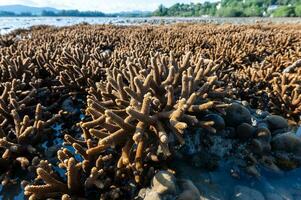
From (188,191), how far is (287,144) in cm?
139

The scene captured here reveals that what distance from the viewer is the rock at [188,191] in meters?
2.45

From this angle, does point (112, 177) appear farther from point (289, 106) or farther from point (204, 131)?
point (289, 106)

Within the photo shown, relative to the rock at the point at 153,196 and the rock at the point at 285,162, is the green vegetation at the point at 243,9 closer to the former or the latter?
the rock at the point at 285,162

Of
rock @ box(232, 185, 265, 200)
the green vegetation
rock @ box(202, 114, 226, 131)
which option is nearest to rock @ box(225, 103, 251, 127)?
rock @ box(202, 114, 226, 131)

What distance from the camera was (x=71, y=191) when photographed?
2617 millimetres

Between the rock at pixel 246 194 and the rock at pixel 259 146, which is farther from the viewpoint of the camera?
the rock at pixel 259 146

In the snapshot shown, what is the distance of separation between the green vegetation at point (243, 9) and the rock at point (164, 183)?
79.2 meters

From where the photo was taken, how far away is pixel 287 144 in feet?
10.8

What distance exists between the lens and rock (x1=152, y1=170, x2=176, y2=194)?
2453mm

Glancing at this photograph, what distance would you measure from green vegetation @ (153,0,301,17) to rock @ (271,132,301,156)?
7792 cm

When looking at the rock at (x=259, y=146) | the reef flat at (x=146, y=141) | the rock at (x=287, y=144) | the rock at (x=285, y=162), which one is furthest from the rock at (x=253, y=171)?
the rock at (x=287, y=144)

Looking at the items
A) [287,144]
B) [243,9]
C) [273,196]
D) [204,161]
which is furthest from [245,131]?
[243,9]

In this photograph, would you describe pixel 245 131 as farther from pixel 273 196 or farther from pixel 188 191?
pixel 188 191

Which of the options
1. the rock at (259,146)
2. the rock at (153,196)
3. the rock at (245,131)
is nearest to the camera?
the rock at (153,196)
